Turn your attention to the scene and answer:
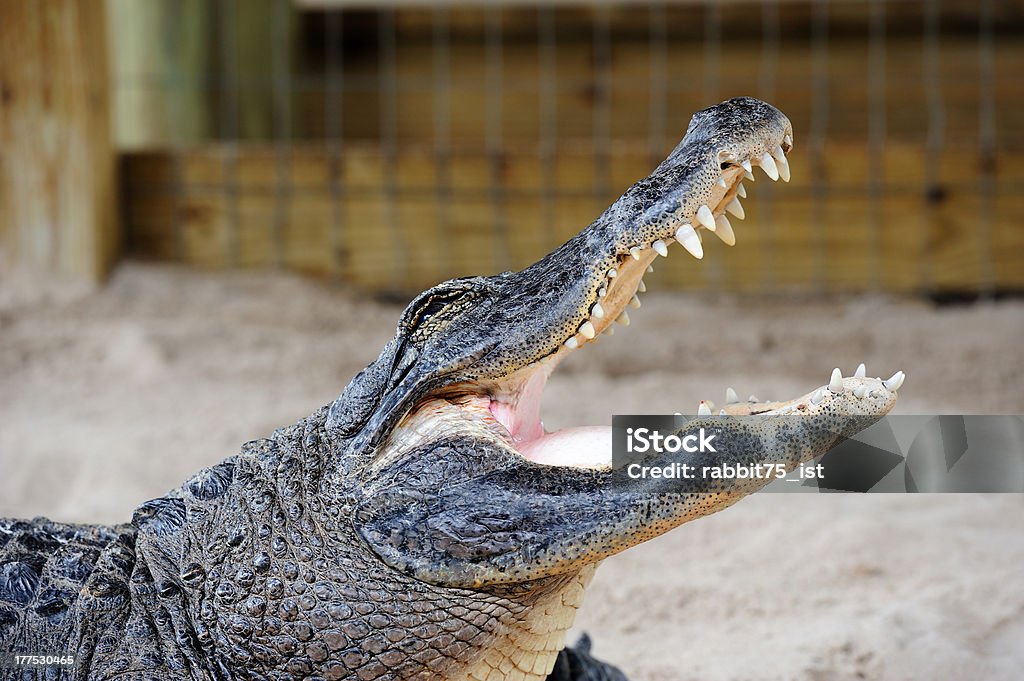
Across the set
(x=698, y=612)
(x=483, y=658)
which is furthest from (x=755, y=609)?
(x=483, y=658)

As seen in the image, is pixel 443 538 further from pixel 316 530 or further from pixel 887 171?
pixel 887 171

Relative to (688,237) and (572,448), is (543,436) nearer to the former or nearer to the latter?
(572,448)

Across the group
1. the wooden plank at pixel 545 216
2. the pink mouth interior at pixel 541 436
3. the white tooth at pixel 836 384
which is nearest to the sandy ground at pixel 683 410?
the wooden plank at pixel 545 216

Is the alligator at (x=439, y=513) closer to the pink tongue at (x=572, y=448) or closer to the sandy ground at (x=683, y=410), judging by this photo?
the pink tongue at (x=572, y=448)

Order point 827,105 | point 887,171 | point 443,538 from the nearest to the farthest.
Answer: point 443,538
point 887,171
point 827,105

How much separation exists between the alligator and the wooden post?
3270 millimetres

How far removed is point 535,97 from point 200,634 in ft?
17.5

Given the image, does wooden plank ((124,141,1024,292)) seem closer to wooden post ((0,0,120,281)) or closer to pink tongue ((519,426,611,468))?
wooden post ((0,0,120,281))

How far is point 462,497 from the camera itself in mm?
1897

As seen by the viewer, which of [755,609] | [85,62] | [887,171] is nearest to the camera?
[755,609]

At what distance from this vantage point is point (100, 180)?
16.8 ft

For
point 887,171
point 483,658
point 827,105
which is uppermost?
point 827,105

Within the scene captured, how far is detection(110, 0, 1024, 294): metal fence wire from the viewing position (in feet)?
17.9

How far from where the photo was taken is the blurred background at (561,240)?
3129 millimetres
